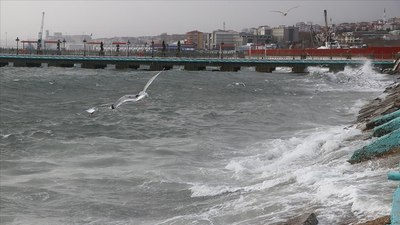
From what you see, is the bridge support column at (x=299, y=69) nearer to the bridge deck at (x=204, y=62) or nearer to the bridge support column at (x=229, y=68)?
the bridge deck at (x=204, y=62)

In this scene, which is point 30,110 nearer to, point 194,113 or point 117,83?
point 194,113

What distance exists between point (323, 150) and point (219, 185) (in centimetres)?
297

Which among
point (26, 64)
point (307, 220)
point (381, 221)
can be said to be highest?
point (26, 64)

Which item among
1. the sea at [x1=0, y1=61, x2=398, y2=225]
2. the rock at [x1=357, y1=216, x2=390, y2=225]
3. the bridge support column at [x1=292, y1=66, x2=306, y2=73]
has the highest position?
the bridge support column at [x1=292, y1=66, x2=306, y2=73]

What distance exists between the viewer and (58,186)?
11.9 meters

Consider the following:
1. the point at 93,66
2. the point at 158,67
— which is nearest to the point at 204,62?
the point at 158,67

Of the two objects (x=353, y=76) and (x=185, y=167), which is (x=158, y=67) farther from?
(x=185, y=167)

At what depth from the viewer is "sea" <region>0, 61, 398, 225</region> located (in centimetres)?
852

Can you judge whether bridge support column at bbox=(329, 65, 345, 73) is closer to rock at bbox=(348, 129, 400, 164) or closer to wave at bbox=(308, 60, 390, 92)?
wave at bbox=(308, 60, 390, 92)

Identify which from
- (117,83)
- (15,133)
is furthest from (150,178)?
(117,83)

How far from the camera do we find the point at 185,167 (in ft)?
43.8

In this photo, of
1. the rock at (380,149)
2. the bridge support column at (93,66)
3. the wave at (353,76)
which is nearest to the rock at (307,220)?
the rock at (380,149)

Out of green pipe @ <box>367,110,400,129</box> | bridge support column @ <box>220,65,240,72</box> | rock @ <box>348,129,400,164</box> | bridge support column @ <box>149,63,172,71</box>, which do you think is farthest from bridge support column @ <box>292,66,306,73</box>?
rock @ <box>348,129,400,164</box>

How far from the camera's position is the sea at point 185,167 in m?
8.52
